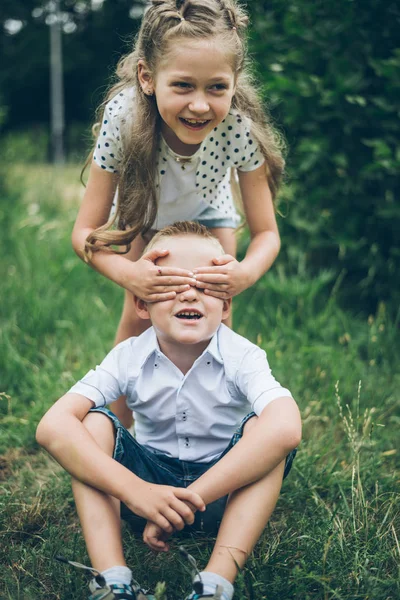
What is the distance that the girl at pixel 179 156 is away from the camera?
2.07m

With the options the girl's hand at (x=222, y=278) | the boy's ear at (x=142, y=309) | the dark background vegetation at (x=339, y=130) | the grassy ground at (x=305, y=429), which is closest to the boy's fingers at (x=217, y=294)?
the girl's hand at (x=222, y=278)

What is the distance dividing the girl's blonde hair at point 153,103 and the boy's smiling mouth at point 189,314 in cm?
41

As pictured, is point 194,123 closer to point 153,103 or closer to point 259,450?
point 153,103

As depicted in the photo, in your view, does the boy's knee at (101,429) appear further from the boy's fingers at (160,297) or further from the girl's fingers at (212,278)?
the girl's fingers at (212,278)

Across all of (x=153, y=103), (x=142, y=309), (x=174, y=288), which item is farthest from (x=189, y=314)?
(x=153, y=103)

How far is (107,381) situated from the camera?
6.69 ft

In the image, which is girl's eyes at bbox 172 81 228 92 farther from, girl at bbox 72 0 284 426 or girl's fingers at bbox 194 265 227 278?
girl's fingers at bbox 194 265 227 278

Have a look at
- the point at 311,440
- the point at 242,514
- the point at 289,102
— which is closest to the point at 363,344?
the point at 311,440

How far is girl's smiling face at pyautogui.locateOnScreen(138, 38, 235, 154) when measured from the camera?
2047 mm

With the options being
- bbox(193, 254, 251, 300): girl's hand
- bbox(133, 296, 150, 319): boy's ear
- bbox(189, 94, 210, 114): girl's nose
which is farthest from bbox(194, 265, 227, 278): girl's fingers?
bbox(189, 94, 210, 114): girl's nose

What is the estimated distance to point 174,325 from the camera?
79.7 inches

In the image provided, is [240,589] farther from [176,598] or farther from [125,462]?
[125,462]

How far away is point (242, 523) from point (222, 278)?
0.70 meters

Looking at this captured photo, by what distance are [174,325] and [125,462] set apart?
425mm
